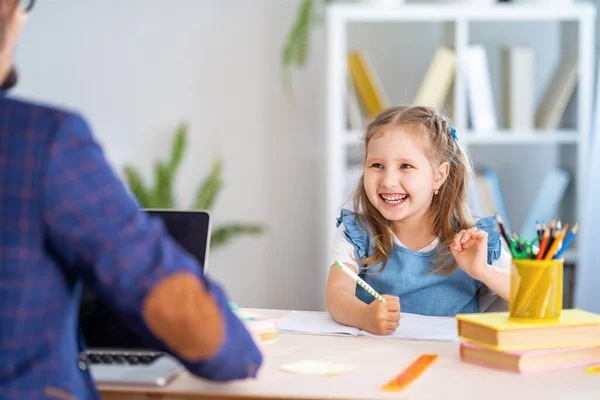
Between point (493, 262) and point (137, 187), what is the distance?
1992 millimetres

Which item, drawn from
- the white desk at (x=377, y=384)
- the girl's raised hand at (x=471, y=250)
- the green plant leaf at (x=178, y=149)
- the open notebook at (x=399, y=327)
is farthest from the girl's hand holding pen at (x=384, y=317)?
the green plant leaf at (x=178, y=149)

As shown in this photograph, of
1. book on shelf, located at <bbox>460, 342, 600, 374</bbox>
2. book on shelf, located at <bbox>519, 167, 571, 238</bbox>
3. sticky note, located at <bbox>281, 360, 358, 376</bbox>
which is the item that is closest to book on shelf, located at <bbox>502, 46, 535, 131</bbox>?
book on shelf, located at <bbox>519, 167, 571, 238</bbox>

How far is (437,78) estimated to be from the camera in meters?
3.17

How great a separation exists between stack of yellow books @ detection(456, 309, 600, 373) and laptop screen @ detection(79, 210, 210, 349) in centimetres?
48

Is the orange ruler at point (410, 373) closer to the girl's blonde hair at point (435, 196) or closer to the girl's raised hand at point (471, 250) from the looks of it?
the girl's raised hand at point (471, 250)

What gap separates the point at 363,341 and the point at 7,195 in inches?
32.3

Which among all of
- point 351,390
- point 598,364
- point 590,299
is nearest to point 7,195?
point 351,390

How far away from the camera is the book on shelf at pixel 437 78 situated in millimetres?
3170

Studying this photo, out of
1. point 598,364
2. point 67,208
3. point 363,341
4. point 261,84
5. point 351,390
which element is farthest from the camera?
point 261,84

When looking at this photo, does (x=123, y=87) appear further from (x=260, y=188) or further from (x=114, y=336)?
(x=114, y=336)

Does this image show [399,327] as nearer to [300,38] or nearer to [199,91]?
[300,38]

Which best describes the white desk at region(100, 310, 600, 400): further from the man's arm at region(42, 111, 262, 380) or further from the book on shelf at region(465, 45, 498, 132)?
the book on shelf at region(465, 45, 498, 132)

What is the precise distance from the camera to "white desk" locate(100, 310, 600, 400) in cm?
110

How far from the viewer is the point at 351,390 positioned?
1120 mm
